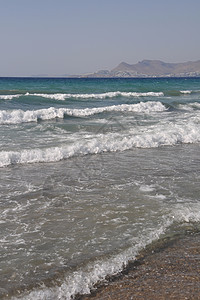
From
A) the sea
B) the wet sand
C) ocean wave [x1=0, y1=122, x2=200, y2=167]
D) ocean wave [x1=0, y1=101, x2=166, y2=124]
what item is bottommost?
the wet sand

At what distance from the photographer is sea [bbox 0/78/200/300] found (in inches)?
162

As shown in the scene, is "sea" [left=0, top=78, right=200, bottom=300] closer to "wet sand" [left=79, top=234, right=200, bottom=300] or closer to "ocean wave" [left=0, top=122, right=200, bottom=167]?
"ocean wave" [left=0, top=122, right=200, bottom=167]

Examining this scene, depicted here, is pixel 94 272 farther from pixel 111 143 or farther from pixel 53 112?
pixel 53 112

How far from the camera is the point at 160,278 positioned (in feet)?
13.0

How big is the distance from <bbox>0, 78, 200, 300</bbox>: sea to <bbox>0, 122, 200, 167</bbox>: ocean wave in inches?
1.2

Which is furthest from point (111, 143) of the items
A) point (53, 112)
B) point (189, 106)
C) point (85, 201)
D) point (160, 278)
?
point (189, 106)

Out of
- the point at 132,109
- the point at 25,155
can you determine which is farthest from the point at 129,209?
the point at 132,109

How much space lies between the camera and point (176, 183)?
733 cm

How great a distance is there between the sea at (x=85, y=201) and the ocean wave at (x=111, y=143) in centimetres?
3

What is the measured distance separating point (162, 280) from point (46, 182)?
3.96m

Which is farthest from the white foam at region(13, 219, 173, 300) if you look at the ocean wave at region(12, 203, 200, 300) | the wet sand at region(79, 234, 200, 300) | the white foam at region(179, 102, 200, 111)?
the white foam at region(179, 102, 200, 111)

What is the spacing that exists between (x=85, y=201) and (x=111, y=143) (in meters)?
4.86

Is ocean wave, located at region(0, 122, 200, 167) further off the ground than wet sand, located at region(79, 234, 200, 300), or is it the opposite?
ocean wave, located at region(0, 122, 200, 167)

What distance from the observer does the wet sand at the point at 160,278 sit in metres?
3.68
